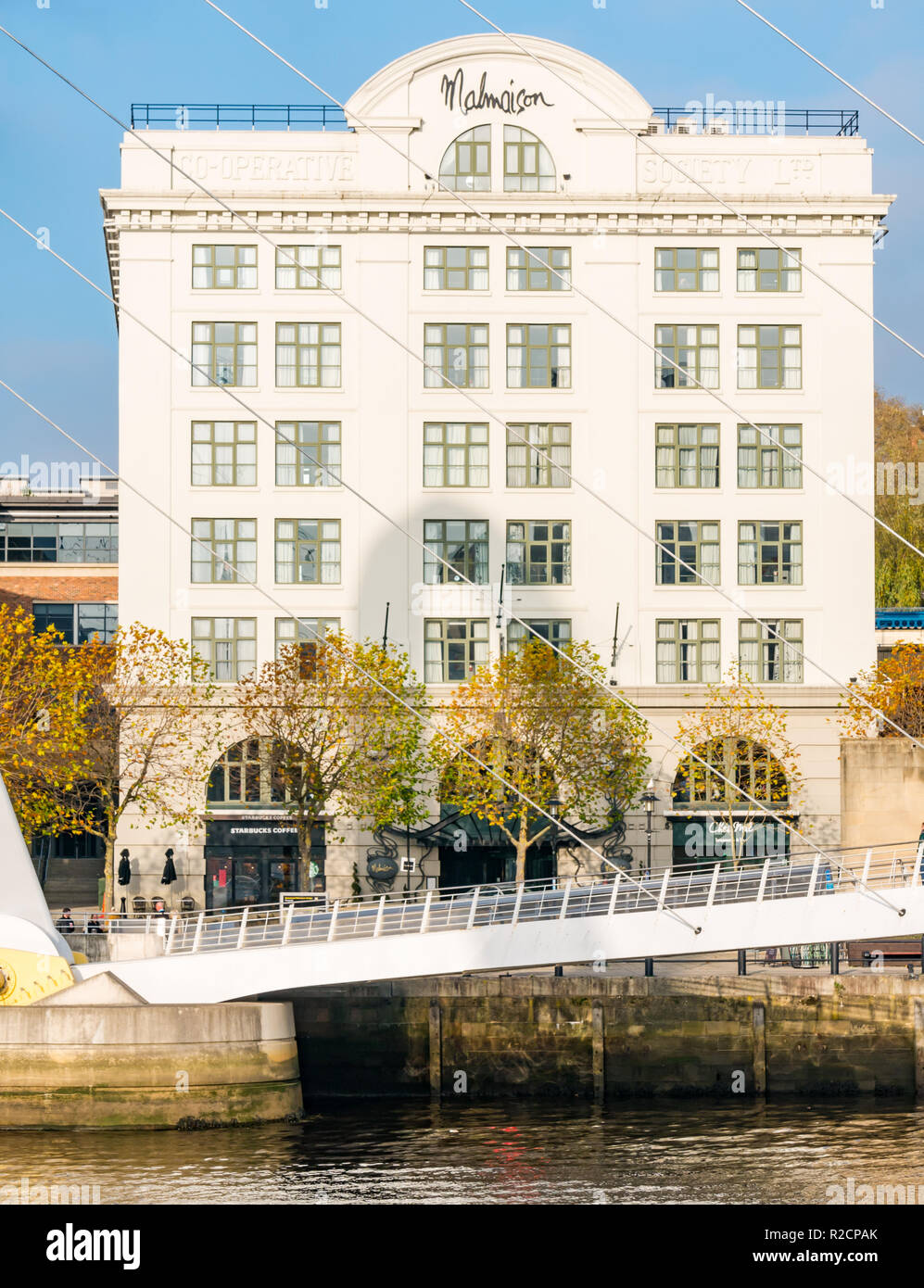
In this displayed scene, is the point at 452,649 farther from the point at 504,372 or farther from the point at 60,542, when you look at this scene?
the point at 60,542

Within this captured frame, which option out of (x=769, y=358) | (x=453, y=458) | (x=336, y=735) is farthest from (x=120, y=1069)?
(x=769, y=358)

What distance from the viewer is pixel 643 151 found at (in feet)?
192

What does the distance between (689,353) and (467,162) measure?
9687 millimetres

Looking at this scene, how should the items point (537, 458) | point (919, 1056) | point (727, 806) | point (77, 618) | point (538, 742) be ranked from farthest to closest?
point (77, 618) < point (537, 458) < point (727, 806) < point (538, 742) < point (919, 1056)

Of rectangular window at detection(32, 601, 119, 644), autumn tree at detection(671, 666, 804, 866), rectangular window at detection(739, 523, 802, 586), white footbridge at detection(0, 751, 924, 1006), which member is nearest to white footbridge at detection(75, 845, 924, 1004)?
white footbridge at detection(0, 751, 924, 1006)

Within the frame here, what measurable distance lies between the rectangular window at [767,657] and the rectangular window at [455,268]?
14514mm

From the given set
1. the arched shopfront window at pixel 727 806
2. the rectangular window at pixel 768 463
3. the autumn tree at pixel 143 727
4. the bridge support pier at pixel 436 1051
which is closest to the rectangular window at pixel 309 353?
the autumn tree at pixel 143 727

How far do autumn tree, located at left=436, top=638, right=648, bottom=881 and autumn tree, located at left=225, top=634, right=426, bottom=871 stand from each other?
156 cm

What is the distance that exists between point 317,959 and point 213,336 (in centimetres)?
3171

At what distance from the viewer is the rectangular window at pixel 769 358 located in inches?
2313

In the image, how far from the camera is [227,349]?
5850cm

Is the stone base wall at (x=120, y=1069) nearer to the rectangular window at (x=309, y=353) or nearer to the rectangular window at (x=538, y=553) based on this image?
the rectangular window at (x=538, y=553)
